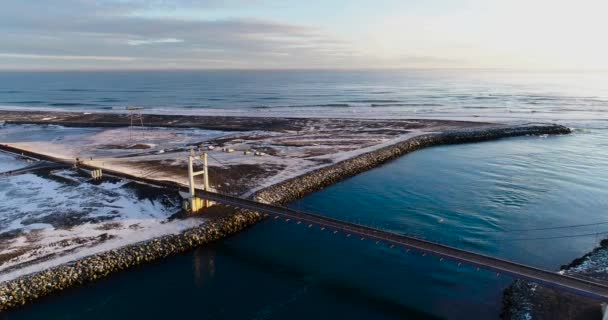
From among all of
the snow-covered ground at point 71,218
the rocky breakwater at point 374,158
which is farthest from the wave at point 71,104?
the rocky breakwater at point 374,158

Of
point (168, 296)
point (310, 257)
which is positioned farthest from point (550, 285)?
point (168, 296)

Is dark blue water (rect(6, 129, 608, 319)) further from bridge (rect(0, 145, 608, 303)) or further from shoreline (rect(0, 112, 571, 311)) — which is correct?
bridge (rect(0, 145, 608, 303))

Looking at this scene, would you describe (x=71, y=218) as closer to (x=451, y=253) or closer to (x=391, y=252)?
(x=391, y=252)

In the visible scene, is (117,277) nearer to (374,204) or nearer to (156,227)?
(156,227)

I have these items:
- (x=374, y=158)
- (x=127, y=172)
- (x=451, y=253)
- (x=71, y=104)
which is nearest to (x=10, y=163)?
(x=127, y=172)

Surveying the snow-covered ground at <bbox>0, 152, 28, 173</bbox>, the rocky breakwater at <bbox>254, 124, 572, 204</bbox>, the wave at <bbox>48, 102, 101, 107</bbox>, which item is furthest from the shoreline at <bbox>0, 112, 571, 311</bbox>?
the wave at <bbox>48, 102, 101, 107</bbox>

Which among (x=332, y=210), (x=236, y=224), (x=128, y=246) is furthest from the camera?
(x=332, y=210)
